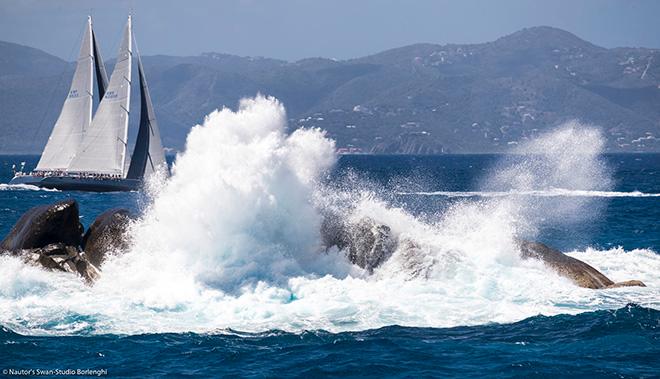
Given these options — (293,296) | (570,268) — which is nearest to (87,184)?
(293,296)

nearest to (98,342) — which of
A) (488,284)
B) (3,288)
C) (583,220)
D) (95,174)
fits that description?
(3,288)

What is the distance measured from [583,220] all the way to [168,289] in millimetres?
42402

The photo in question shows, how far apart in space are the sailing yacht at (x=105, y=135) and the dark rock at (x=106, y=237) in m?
56.4

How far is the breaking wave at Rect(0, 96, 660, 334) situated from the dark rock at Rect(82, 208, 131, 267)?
1.90 ft

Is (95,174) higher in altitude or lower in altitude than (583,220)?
higher

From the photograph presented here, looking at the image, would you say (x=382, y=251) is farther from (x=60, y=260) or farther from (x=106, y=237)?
(x=60, y=260)

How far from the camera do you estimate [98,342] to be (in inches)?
935

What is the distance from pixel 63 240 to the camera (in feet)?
106

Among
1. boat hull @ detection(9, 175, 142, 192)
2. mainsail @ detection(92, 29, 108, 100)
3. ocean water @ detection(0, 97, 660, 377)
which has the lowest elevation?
ocean water @ detection(0, 97, 660, 377)

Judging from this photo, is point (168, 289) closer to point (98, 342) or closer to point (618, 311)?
point (98, 342)

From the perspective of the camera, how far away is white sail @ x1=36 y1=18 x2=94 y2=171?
97688 millimetres

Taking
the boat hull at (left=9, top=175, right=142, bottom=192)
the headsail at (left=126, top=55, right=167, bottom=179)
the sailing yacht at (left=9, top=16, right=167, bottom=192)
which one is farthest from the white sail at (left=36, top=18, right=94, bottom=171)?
the headsail at (left=126, top=55, right=167, bottom=179)

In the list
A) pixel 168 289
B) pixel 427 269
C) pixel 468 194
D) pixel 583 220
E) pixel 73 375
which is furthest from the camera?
pixel 468 194

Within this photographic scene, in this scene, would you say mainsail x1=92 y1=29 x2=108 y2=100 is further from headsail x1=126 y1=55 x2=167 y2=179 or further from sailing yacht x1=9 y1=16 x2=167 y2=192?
headsail x1=126 y1=55 x2=167 y2=179
